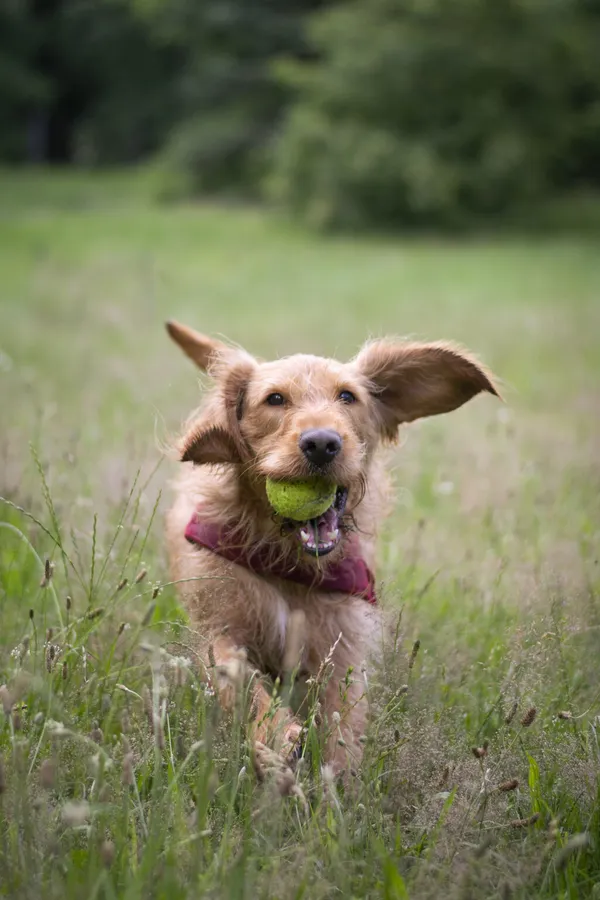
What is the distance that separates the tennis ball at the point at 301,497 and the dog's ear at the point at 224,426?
278 mm

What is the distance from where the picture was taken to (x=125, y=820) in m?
2.12

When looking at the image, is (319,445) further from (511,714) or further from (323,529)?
(511,714)

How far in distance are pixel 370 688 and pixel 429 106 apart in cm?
2307

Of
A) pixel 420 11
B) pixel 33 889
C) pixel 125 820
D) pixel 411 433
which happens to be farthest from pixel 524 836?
pixel 420 11

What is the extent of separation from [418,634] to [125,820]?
1539 mm

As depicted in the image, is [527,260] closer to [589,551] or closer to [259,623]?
[589,551]

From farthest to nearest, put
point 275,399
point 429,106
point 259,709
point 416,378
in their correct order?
point 429,106 < point 416,378 < point 275,399 < point 259,709

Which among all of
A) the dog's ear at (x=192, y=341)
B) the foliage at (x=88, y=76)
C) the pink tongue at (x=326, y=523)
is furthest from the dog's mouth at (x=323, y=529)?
the foliage at (x=88, y=76)

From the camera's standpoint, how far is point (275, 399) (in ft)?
10.3

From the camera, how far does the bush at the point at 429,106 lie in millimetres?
22688

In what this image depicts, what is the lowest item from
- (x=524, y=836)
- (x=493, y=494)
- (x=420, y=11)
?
(x=493, y=494)

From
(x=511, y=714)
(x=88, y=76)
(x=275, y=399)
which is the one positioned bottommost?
(x=88, y=76)

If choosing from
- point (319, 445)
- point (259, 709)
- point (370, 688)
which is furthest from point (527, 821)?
point (319, 445)

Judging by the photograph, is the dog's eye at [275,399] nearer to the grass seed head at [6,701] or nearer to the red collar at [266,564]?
the red collar at [266,564]
